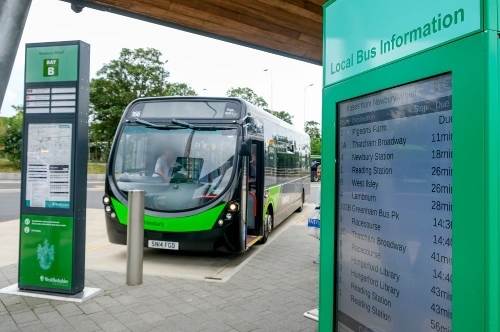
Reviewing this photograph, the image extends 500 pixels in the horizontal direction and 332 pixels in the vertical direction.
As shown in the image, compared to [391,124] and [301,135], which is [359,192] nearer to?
[391,124]

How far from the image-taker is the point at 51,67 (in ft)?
16.8

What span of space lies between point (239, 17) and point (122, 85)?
30373 millimetres

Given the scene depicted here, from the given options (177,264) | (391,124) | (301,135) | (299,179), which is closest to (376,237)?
(391,124)

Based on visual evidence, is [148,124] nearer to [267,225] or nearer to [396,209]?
[267,225]

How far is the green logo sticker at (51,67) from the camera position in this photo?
511 cm

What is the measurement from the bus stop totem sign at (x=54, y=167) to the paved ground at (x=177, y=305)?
39 cm

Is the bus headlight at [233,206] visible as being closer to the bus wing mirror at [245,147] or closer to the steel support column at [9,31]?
the bus wing mirror at [245,147]

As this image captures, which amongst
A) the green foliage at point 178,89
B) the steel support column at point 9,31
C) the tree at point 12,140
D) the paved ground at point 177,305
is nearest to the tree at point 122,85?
the green foliage at point 178,89

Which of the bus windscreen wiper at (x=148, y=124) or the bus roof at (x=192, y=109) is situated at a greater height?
the bus roof at (x=192, y=109)

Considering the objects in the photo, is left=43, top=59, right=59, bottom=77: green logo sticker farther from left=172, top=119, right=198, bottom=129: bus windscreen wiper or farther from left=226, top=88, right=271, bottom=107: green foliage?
left=226, top=88, right=271, bottom=107: green foliage

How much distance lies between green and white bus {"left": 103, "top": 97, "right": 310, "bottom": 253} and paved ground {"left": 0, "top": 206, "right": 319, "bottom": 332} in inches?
35.5

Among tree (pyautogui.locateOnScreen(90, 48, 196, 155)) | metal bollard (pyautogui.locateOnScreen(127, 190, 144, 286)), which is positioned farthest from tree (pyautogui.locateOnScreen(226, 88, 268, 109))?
metal bollard (pyautogui.locateOnScreen(127, 190, 144, 286))

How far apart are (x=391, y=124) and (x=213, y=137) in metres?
5.63

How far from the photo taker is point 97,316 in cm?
447
